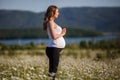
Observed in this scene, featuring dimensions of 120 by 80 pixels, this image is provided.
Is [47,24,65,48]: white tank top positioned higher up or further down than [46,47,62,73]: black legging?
higher up

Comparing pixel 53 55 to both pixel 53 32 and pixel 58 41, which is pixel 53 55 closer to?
pixel 58 41

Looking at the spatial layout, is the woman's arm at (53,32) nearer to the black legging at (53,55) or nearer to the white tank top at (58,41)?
the white tank top at (58,41)

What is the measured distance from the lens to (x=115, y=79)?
7012 mm

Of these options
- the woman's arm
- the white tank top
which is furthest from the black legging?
the woman's arm

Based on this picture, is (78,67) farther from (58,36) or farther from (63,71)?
(58,36)

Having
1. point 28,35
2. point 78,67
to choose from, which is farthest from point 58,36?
point 28,35

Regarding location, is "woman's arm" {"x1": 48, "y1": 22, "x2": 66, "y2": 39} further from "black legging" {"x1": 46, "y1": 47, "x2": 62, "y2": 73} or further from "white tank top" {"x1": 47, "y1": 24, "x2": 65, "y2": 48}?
"black legging" {"x1": 46, "y1": 47, "x2": 62, "y2": 73}

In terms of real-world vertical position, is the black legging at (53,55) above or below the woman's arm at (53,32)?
below

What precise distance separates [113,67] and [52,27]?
1.60 metres

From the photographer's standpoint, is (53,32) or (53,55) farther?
(53,55)

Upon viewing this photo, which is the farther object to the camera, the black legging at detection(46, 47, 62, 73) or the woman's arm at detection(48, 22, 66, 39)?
the black legging at detection(46, 47, 62, 73)

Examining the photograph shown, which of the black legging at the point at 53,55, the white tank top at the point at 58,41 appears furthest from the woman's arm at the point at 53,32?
the black legging at the point at 53,55

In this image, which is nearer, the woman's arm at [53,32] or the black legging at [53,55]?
the woman's arm at [53,32]

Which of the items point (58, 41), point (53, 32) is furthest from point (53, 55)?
point (53, 32)
